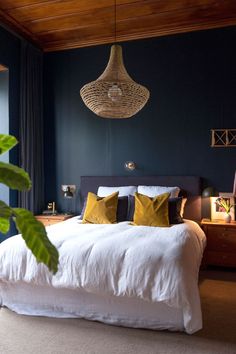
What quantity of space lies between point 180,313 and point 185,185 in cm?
220

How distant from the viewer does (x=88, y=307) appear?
2646 mm

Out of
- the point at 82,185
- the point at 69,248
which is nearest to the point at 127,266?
the point at 69,248

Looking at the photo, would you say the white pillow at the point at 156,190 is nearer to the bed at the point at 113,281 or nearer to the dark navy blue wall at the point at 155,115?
the dark navy blue wall at the point at 155,115

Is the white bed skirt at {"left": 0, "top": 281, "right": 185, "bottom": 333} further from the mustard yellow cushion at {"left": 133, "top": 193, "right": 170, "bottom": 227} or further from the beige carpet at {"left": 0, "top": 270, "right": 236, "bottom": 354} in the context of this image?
the mustard yellow cushion at {"left": 133, "top": 193, "right": 170, "bottom": 227}

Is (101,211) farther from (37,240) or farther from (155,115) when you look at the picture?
(37,240)

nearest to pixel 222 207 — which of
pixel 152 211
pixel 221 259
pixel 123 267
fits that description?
pixel 221 259

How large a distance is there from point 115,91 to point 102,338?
2.30 metres

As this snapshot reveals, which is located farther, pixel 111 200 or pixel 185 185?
pixel 185 185

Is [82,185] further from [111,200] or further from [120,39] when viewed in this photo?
[120,39]

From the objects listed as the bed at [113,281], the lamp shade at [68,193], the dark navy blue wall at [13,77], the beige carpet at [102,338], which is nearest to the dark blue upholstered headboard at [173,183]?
the lamp shade at [68,193]

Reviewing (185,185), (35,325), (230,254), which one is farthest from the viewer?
(185,185)

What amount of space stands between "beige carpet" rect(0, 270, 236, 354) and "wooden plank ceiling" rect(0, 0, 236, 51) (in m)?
3.41

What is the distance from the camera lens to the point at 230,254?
386 centimetres

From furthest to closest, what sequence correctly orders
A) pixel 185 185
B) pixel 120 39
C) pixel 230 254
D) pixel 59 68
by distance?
pixel 59 68 < pixel 120 39 < pixel 185 185 < pixel 230 254
